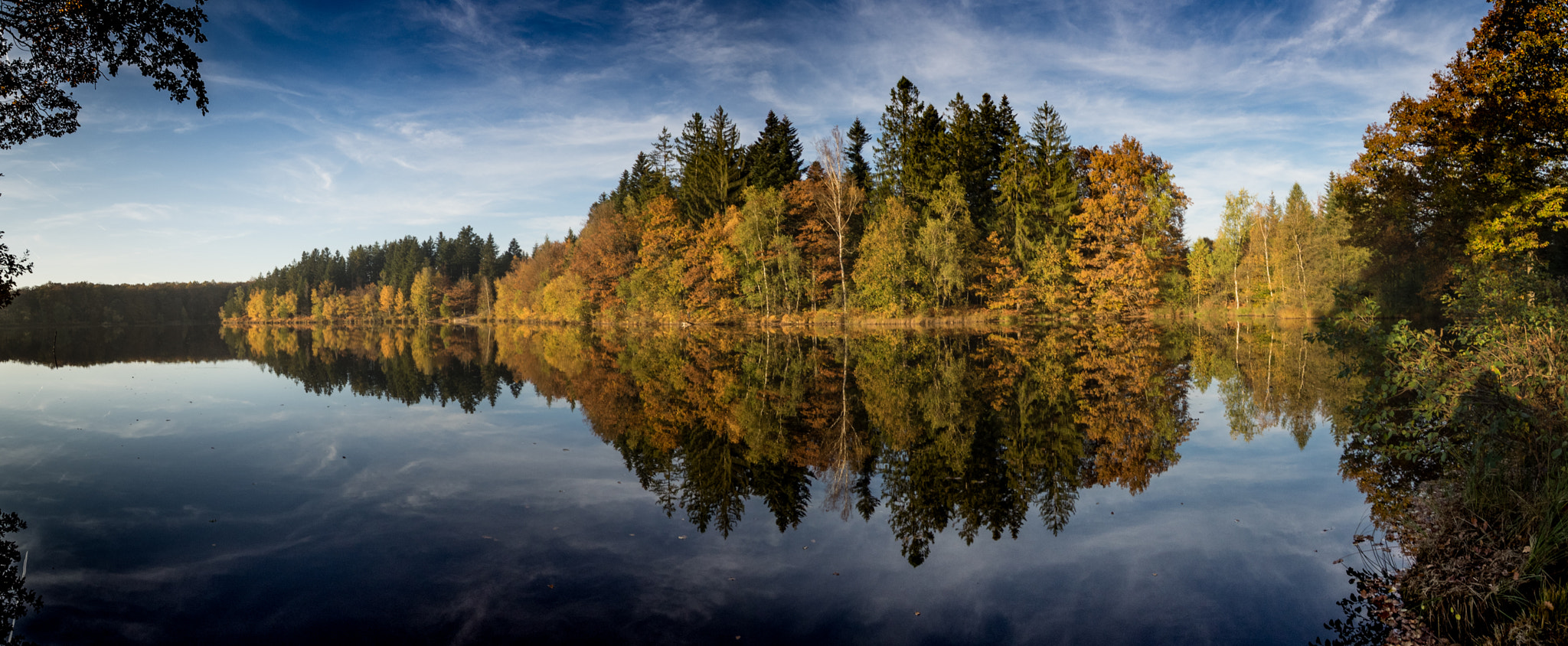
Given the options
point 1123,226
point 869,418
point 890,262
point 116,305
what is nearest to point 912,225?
point 890,262

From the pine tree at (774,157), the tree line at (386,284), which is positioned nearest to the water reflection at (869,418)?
the pine tree at (774,157)

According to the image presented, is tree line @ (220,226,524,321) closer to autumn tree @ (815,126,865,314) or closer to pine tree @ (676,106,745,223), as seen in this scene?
pine tree @ (676,106,745,223)

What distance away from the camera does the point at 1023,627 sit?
466 centimetres

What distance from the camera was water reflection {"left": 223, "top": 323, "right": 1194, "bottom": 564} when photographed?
757 centimetres

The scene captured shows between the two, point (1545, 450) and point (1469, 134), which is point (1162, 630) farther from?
point (1469, 134)

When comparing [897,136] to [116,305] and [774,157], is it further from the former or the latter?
[116,305]

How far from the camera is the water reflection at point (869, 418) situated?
24.8 feet

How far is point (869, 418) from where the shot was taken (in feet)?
39.9

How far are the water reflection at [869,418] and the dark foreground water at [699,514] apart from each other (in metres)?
0.08

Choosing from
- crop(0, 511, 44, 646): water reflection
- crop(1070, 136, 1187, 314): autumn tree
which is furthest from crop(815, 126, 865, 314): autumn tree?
crop(0, 511, 44, 646): water reflection

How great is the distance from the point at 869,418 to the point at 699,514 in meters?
5.59

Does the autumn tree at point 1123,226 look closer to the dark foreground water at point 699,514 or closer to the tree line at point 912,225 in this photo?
the tree line at point 912,225

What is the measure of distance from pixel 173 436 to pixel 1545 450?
19012 millimetres

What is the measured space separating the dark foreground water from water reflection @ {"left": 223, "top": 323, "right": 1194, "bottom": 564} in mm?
77
